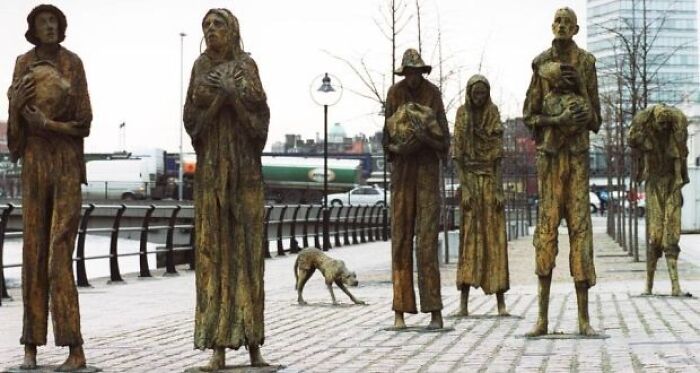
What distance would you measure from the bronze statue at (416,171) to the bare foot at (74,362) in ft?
13.5

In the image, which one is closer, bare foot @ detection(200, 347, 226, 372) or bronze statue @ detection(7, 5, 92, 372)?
bare foot @ detection(200, 347, 226, 372)

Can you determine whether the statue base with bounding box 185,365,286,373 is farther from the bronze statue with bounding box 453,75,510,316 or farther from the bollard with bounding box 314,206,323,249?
the bollard with bounding box 314,206,323,249

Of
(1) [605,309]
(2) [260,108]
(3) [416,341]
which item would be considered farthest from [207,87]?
(1) [605,309]

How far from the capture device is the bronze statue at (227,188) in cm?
976

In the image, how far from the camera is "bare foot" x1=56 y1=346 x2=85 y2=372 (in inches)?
398

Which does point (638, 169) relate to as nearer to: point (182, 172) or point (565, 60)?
point (565, 60)

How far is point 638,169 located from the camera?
59.2 ft

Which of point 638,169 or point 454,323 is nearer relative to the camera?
point 454,323

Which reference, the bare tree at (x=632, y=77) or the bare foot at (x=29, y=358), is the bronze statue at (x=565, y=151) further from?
the bare tree at (x=632, y=77)

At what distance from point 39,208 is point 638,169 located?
9.57 meters

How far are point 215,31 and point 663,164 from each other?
29.8 feet

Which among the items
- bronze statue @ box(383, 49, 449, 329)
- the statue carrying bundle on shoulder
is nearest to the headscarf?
bronze statue @ box(383, 49, 449, 329)

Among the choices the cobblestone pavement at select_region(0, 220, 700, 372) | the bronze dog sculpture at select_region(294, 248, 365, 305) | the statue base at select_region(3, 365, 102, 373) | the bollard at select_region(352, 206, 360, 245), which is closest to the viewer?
the statue base at select_region(3, 365, 102, 373)

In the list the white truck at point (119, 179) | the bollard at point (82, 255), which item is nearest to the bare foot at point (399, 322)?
the bollard at point (82, 255)
